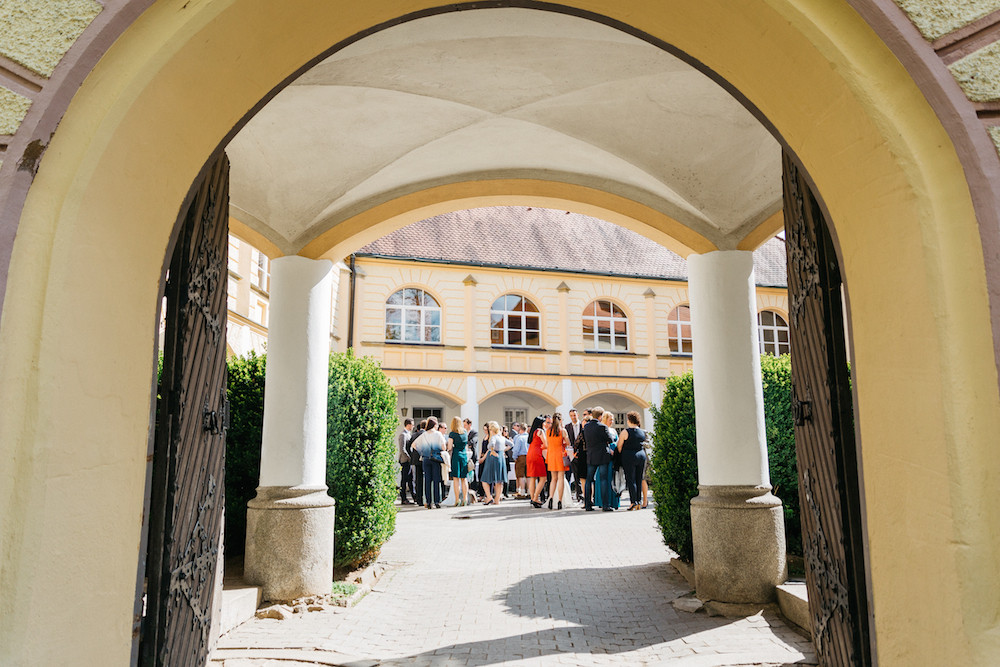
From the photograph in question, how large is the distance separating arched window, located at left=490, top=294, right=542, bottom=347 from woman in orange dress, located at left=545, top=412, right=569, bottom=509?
11022 millimetres

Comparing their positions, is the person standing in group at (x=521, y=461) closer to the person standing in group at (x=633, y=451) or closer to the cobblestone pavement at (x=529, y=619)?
the person standing in group at (x=633, y=451)

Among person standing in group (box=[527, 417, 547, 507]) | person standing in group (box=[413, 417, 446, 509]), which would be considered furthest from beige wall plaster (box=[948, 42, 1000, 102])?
person standing in group (box=[527, 417, 547, 507])

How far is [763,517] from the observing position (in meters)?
5.87

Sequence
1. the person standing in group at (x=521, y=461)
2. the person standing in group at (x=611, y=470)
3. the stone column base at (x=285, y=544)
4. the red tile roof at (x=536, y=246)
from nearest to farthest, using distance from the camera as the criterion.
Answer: the stone column base at (x=285, y=544), the person standing in group at (x=611, y=470), the person standing in group at (x=521, y=461), the red tile roof at (x=536, y=246)

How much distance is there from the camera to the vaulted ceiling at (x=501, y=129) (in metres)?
4.58

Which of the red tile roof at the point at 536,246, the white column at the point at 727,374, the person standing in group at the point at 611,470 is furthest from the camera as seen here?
the red tile roof at the point at 536,246

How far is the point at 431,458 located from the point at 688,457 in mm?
7274

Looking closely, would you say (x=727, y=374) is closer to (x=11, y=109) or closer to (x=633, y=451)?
(x=11, y=109)

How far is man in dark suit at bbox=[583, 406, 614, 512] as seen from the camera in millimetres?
12086

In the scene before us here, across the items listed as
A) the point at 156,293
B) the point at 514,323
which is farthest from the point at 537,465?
the point at 156,293

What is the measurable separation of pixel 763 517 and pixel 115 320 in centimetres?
513

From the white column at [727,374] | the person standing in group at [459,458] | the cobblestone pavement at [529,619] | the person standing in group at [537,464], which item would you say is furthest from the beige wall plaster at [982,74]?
the person standing in group at [459,458]

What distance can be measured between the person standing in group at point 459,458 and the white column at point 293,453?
25.1 feet

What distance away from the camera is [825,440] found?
325cm
